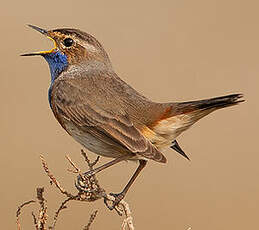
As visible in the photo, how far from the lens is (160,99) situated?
10.5 m

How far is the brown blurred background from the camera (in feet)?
28.9

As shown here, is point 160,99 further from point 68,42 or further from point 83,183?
point 83,183

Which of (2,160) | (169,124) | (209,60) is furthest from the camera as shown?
(209,60)

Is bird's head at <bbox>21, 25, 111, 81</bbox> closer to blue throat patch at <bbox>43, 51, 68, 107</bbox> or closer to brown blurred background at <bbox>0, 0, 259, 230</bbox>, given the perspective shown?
blue throat patch at <bbox>43, 51, 68, 107</bbox>

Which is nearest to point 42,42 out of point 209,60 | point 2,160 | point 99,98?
point 209,60

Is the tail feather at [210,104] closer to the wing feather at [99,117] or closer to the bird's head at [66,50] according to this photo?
the wing feather at [99,117]

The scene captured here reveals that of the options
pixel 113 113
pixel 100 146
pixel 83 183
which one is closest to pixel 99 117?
pixel 113 113

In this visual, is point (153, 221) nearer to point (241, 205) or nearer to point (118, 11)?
point (241, 205)

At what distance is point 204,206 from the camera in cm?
891

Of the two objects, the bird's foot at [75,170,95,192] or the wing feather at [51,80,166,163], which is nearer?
the bird's foot at [75,170,95,192]

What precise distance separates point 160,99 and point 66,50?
392cm

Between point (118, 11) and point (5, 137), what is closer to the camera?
point (5, 137)

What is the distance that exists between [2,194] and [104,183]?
1299 millimetres

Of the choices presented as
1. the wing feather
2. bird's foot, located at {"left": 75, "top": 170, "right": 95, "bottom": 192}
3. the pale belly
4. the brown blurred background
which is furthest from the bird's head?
the brown blurred background
